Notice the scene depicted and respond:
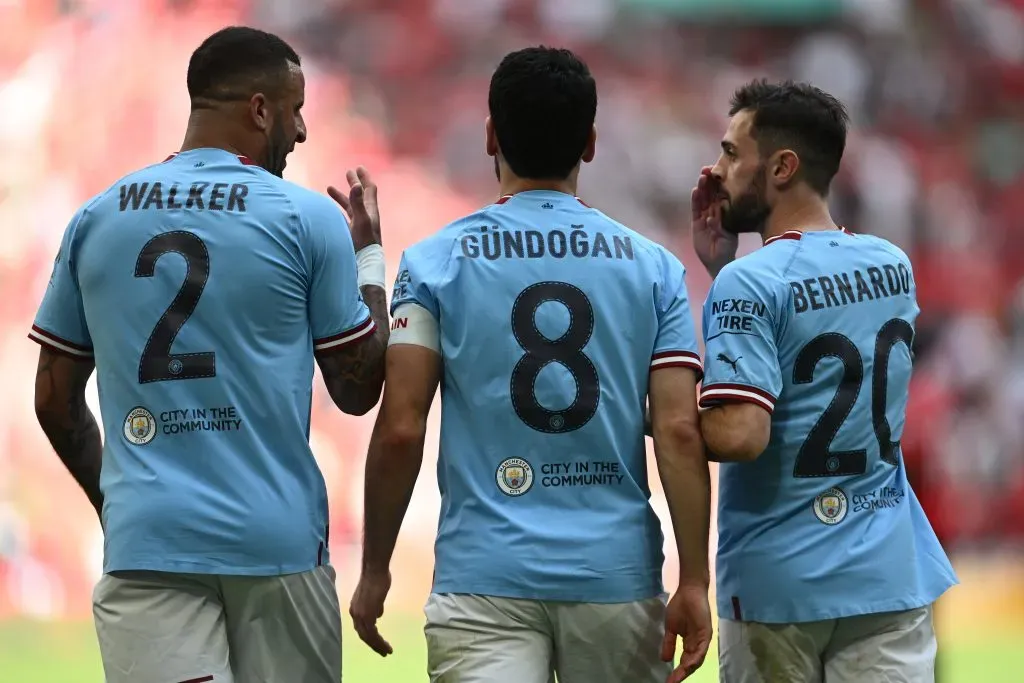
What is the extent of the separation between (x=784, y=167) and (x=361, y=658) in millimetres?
4044

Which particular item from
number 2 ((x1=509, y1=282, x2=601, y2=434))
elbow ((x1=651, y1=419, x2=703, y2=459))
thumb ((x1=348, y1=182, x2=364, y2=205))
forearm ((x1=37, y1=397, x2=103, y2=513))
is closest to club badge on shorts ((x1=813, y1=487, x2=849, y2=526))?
elbow ((x1=651, y1=419, x2=703, y2=459))

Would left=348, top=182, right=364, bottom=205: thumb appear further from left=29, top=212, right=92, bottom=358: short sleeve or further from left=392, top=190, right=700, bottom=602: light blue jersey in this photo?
left=29, top=212, right=92, bottom=358: short sleeve

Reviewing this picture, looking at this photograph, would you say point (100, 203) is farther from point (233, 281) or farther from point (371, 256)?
point (371, 256)

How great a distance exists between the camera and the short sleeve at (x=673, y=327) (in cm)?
267

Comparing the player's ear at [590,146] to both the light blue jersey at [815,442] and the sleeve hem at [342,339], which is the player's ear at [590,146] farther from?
the sleeve hem at [342,339]

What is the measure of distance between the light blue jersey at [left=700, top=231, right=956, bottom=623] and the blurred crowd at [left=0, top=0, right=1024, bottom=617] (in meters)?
4.41

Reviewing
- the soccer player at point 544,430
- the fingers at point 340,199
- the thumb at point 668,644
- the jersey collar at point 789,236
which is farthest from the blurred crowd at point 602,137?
the thumb at point 668,644

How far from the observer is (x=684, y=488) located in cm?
263

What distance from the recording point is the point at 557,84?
2650mm

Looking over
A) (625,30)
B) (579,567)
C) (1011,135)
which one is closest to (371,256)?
(579,567)

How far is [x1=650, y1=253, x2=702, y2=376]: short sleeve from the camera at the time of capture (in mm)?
2670

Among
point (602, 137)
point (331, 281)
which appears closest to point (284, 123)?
point (331, 281)

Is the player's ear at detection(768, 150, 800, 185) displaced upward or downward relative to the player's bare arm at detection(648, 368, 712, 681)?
upward

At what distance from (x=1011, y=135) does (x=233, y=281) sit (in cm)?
721
